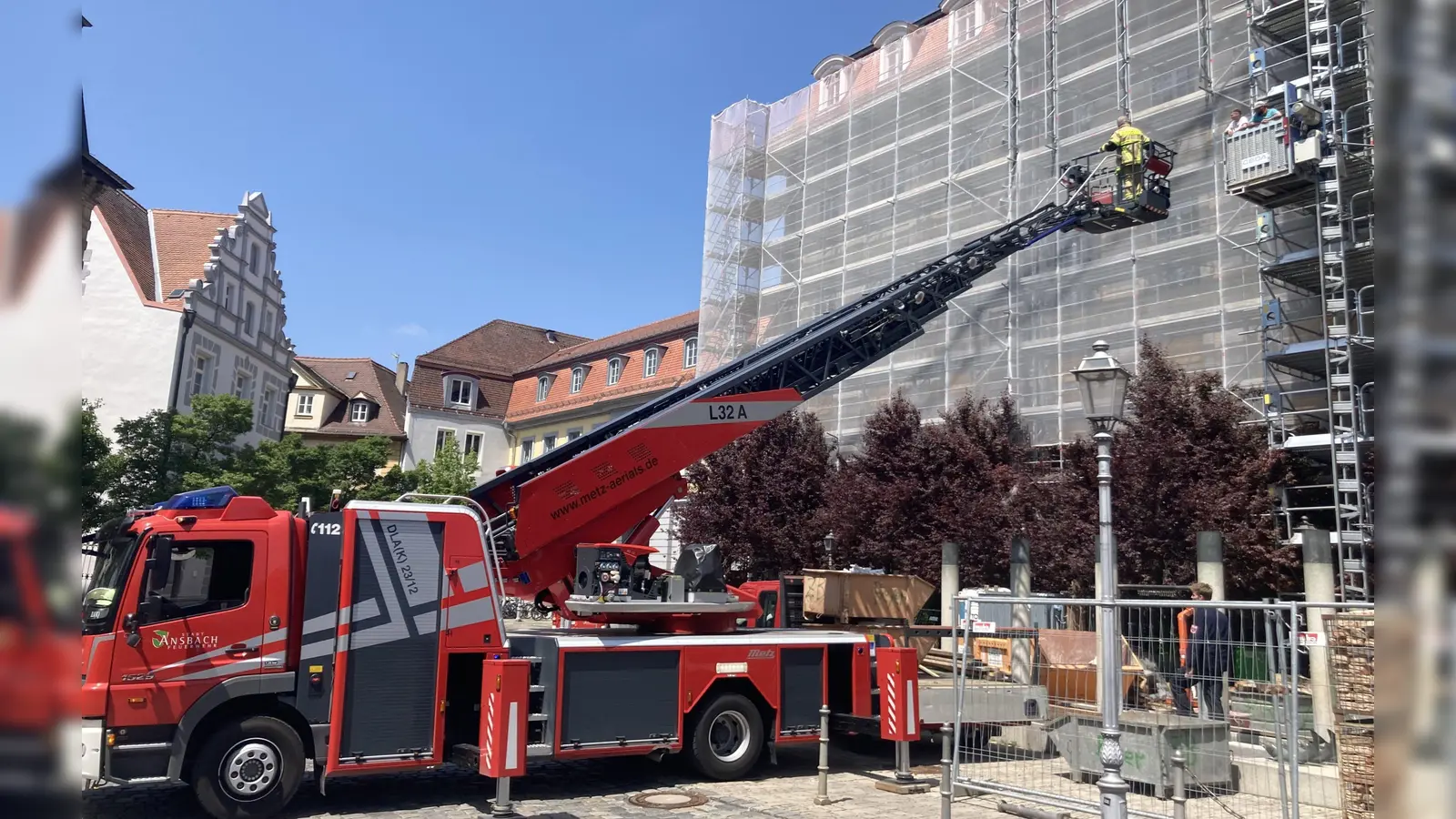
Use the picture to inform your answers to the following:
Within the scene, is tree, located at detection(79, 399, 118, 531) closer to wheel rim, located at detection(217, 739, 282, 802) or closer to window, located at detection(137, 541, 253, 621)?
window, located at detection(137, 541, 253, 621)

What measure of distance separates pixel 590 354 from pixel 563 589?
3751 centimetres

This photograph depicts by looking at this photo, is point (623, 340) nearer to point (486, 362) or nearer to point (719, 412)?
point (486, 362)

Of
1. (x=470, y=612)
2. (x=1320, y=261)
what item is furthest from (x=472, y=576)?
(x=1320, y=261)

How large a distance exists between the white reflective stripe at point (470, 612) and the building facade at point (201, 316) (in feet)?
65.1

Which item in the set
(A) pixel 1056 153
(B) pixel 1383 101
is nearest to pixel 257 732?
(B) pixel 1383 101

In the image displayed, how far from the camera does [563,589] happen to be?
11.5 m

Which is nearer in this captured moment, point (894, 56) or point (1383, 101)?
point (1383, 101)

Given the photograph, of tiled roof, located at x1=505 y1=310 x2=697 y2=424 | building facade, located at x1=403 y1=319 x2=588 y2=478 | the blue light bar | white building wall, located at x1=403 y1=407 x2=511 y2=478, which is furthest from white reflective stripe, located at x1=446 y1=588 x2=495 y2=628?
white building wall, located at x1=403 y1=407 x2=511 y2=478

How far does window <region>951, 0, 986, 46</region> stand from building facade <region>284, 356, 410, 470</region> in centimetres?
3407

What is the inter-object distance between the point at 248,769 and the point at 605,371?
1522 inches

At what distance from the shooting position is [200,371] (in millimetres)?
31625

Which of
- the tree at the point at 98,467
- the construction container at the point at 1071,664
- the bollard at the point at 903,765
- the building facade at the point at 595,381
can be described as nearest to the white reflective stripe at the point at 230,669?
the tree at the point at 98,467

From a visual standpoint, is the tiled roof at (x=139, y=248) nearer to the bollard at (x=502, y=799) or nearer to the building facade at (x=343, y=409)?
Result: the building facade at (x=343, y=409)

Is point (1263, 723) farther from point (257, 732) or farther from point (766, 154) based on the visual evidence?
point (766, 154)
